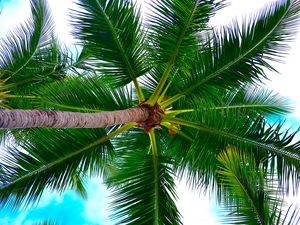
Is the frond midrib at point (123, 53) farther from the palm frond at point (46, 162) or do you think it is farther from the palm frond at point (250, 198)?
the palm frond at point (250, 198)

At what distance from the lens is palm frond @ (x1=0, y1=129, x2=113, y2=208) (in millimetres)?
6812

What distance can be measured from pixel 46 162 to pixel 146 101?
1.85 m

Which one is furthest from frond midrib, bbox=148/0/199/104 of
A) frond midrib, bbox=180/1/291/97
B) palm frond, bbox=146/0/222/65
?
frond midrib, bbox=180/1/291/97

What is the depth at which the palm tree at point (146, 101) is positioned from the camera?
710 cm

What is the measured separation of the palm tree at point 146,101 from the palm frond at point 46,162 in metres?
0.01

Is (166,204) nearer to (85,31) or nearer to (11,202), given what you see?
(11,202)

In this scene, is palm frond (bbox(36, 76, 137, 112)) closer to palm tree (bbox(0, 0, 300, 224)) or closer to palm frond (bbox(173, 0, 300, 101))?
palm tree (bbox(0, 0, 300, 224))

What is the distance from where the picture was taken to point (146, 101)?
7977 millimetres

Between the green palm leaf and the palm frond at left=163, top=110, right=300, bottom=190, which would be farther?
the palm frond at left=163, top=110, right=300, bottom=190

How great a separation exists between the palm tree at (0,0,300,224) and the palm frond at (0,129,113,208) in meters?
0.01

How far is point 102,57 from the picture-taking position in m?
7.81

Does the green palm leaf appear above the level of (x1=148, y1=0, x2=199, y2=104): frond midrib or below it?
below

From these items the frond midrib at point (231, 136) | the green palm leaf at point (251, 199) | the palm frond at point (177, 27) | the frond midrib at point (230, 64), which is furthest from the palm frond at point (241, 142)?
the green palm leaf at point (251, 199)

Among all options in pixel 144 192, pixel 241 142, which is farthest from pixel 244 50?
pixel 144 192
